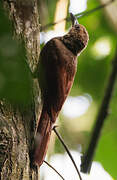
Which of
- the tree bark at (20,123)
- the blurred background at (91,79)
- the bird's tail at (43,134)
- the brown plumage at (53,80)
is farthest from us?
the blurred background at (91,79)

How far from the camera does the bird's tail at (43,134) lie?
1.80 m

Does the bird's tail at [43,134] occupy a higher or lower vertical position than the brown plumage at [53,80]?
lower

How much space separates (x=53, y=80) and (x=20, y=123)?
0.67m

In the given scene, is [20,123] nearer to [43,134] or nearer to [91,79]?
[43,134]

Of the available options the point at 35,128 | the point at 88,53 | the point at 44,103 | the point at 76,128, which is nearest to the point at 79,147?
the point at 76,128

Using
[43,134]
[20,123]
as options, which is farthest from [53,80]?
[20,123]

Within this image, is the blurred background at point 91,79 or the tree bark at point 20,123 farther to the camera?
the blurred background at point 91,79

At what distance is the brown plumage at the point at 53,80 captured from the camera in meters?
1.94

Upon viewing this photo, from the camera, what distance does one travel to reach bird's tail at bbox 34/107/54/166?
1800 millimetres

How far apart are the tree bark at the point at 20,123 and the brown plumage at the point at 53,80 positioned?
7 centimetres

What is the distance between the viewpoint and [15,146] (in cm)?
154

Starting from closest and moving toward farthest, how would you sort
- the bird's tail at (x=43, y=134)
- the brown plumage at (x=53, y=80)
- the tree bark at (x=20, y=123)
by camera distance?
the tree bark at (x=20, y=123), the bird's tail at (x=43, y=134), the brown plumage at (x=53, y=80)

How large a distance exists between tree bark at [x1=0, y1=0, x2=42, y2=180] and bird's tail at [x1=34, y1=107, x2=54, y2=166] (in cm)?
4

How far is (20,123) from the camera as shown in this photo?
5.43 ft
